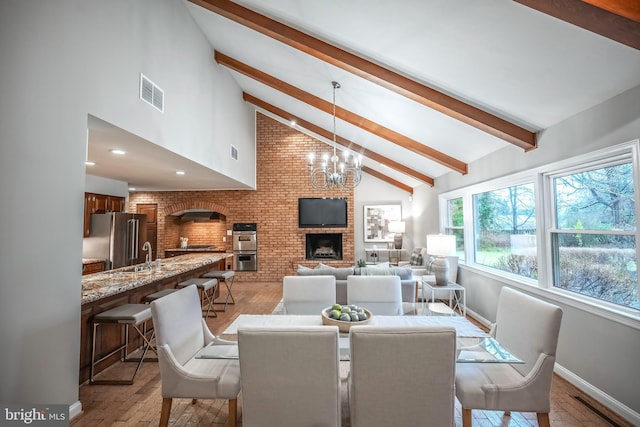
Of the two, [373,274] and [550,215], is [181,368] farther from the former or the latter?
[550,215]

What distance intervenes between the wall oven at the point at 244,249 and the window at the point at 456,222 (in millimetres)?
4198

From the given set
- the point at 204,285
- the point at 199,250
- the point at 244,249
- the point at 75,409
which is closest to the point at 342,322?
the point at 75,409

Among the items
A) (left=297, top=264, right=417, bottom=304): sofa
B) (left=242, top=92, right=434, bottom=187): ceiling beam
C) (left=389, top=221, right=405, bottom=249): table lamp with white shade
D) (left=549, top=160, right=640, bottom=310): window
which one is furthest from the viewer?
(left=389, top=221, right=405, bottom=249): table lamp with white shade

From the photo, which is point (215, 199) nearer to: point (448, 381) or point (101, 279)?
point (101, 279)

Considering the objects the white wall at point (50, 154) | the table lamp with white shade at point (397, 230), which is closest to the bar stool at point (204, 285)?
the white wall at point (50, 154)

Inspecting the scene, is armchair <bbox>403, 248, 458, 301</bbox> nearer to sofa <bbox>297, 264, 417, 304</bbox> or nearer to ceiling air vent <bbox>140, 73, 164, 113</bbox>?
sofa <bbox>297, 264, 417, 304</bbox>

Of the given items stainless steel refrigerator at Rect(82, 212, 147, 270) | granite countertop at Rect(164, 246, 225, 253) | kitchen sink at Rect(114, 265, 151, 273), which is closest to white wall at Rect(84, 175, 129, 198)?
stainless steel refrigerator at Rect(82, 212, 147, 270)

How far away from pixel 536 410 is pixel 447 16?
2440mm

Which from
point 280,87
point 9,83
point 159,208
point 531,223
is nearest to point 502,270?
point 531,223

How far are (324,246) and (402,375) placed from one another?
19.3 feet

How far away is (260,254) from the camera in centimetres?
704

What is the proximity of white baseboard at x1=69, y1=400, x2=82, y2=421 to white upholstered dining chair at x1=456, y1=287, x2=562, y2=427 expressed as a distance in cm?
250

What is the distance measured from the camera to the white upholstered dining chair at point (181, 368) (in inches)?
67.6

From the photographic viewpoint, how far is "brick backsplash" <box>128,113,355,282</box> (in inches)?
278
